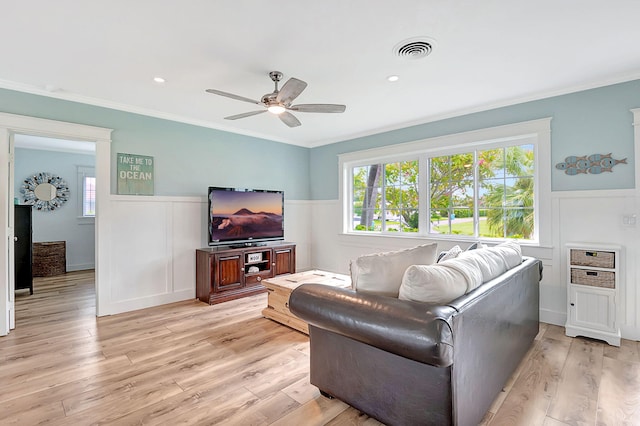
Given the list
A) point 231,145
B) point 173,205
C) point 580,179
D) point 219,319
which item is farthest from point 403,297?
point 231,145

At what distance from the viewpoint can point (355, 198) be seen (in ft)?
17.4

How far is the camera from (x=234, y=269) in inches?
167

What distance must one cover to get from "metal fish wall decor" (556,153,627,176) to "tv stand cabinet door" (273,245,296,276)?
3.55 meters

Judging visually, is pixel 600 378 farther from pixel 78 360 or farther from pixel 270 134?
pixel 270 134

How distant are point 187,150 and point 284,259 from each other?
209 centimetres

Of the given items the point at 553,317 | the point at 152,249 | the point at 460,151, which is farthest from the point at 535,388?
the point at 152,249

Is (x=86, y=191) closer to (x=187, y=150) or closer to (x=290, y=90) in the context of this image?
(x=187, y=150)

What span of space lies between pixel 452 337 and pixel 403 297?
31 centimetres

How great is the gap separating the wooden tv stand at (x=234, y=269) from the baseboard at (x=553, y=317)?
3.31 meters

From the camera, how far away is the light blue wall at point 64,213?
5852 mm

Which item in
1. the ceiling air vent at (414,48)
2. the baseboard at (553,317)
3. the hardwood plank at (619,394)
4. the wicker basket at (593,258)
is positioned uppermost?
the ceiling air vent at (414,48)

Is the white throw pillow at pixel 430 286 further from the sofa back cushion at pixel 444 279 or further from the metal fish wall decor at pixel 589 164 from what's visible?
the metal fish wall decor at pixel 589 164

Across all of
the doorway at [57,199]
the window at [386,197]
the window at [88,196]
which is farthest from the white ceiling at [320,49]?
the window at [88,196]

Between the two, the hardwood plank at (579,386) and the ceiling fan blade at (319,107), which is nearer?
the hardwood plank at (579,386)
